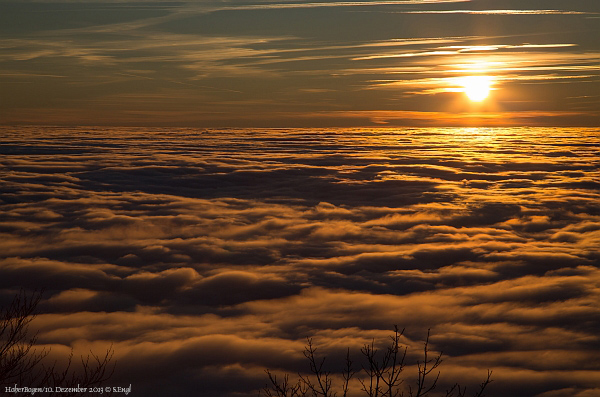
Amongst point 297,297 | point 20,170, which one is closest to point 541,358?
point 297,297

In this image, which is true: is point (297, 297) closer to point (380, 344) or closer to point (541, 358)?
point (380, 344)

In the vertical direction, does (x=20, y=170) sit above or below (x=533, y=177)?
above

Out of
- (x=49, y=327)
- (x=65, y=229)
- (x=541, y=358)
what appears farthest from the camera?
(x=65, y=229)

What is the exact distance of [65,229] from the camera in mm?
53656

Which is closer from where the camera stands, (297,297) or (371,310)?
(371,310)

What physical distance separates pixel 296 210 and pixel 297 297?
109ft

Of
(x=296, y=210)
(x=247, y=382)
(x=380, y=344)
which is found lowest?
(x=247, y=382)

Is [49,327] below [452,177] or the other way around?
below

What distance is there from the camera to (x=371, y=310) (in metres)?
31.7

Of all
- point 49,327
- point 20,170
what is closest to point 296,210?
point 49,327

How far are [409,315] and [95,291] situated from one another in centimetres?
1806

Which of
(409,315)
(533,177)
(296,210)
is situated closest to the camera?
(409,315)

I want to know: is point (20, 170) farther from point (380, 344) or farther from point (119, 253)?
point (380, 344)

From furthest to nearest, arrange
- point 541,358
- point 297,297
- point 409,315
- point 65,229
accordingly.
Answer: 1. point 65,229
2. point 297,297
3. point 409,315
4. point 541,358
